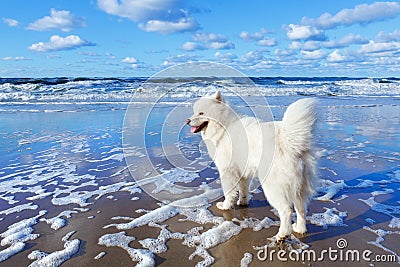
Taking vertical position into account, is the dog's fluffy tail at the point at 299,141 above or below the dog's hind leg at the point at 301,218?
above

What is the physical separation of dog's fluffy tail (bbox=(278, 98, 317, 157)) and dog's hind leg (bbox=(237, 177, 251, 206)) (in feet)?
4.07

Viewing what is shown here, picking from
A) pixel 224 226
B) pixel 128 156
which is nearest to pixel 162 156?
pixel 128 156

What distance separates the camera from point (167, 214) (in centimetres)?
434

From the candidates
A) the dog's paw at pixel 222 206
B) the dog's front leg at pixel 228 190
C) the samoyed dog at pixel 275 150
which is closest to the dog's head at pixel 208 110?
the samoyed dog at pixel 275 150

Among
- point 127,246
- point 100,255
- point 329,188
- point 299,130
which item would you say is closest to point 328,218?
point 329,188

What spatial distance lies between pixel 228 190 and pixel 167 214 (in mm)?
946

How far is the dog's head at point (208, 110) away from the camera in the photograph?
425 cm

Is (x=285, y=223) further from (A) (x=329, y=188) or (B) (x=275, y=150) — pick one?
(A) (x=329, y=188)

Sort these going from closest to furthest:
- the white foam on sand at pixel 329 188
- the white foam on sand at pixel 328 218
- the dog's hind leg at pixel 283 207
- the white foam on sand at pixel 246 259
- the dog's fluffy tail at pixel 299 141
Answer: the white foam on sand at pixel 246 259
the dog's fluffy tail at pixel 299 141
the dog's hind leg at pixel 283 207
the white foam on sand at pixel 328 218
the white foam on sand at pixel 329 188

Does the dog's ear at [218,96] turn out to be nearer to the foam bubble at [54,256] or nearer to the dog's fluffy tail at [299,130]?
the dog's fluffy tail at [299,130]

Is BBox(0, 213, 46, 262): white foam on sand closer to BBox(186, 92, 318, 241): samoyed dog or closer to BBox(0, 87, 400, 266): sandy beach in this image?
BBox(0, 87, 400, 266): sandy beach

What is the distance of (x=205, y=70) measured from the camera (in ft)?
15.6

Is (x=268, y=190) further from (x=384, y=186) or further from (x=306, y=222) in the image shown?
(x=384, y=186)
